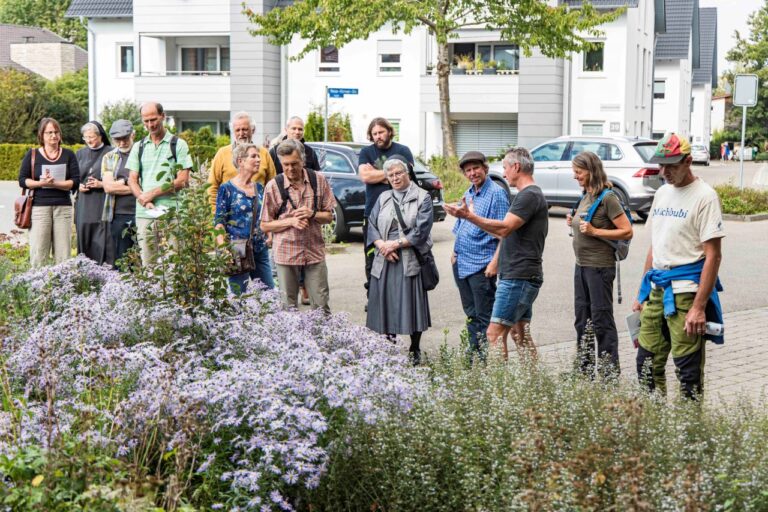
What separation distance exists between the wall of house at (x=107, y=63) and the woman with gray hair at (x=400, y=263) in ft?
147

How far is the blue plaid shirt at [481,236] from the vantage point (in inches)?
339

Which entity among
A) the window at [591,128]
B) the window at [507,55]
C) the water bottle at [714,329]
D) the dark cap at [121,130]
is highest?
the window at [507,55]

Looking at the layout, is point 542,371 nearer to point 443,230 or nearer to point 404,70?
point 443,230

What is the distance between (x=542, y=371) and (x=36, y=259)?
779 cm

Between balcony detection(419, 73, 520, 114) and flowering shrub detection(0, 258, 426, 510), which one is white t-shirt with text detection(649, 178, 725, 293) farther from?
balcony detection(419, 73, 520, 114)

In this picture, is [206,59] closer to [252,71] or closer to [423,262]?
[252,71]

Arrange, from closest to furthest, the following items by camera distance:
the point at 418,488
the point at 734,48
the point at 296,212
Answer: the point at 418,488
the point at 296,212
the point at 734,48

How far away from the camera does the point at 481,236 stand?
28.3ft

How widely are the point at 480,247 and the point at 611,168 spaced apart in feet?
49.6

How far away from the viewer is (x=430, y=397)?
16.7ft

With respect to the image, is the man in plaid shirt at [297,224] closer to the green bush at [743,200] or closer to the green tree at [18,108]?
the green bush at [743,200]

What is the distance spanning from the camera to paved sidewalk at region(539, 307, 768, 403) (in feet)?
27.0

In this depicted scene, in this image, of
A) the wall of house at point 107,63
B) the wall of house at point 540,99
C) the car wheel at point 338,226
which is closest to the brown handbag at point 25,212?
the car wheel at point 338,226

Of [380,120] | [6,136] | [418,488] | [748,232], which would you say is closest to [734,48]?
[6,136]
